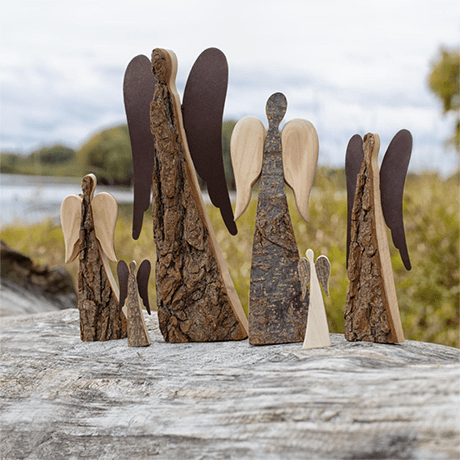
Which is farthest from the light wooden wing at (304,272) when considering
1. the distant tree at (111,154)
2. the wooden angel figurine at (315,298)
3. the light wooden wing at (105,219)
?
the distant tree at (111,154)

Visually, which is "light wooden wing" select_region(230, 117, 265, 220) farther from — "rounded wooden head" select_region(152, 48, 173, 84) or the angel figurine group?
"rounded wooden head" select_region(152, 48, 173, 84)

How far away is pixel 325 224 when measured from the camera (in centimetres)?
362

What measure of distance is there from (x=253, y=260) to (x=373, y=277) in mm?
387

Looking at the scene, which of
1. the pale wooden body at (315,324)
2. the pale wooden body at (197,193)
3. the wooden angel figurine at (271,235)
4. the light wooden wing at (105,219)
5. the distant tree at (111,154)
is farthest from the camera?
Result: the distant tree at (111,154)

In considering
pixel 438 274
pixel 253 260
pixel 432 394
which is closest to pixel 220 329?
pixel 253 260

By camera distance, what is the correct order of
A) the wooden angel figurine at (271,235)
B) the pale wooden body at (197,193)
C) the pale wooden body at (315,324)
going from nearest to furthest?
the pale wooden body at (315,324) → the wooden angel figurine at (271,235) → the pale wooden body at (197,193)

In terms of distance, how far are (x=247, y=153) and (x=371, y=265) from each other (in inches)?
21.1

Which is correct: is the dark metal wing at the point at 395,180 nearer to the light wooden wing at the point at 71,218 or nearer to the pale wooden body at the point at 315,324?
the pale wooden body at the point at 315,324

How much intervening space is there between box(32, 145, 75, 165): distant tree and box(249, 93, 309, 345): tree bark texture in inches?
300

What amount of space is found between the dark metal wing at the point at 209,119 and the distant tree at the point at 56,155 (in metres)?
7.38

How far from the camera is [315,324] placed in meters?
1.44

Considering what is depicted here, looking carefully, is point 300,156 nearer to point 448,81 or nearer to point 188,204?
point 188,204

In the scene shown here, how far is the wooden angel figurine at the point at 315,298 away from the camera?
1442mm

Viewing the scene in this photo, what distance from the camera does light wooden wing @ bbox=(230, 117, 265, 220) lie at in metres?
1.54
